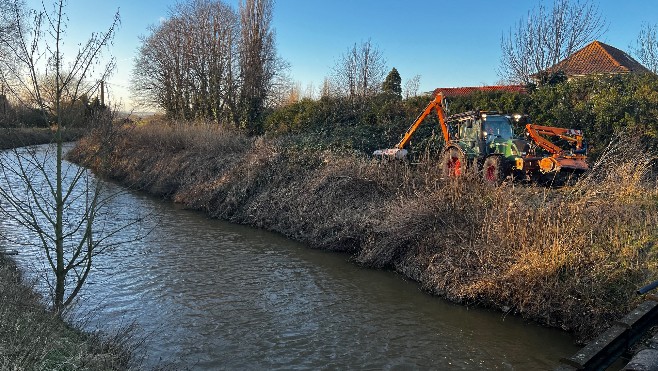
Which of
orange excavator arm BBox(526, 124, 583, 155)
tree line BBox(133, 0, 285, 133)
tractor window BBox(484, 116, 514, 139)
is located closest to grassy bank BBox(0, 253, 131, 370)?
tractor window BBox(484, 116, 514, 139)

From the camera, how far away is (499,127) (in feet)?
40.7

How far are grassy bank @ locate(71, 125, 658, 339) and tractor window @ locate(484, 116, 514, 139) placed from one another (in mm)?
2387

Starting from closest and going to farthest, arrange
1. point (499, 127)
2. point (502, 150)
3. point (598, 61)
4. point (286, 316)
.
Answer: point (286, 316), point (502, 150), point (499, 127), point (598, 61)

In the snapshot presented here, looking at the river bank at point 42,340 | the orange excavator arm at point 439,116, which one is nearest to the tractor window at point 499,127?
the orange excavator arm at point 439,116

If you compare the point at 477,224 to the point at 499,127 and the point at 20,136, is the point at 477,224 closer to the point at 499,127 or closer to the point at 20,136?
the point at 499,127

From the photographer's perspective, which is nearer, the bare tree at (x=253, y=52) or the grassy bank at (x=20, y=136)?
the grassy bank at (x=20, y=136)

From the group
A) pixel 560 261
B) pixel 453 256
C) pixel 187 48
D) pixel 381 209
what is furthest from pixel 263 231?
Result: pixel 187 48

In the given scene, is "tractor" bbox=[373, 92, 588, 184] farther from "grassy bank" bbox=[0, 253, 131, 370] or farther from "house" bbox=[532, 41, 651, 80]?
"house" bbox=[532, 41, 651, 80]

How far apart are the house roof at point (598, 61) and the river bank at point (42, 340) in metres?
20.3

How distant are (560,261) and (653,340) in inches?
87.7

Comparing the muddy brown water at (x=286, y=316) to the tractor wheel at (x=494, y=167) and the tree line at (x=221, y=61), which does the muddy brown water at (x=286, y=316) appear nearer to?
the tractor wheel at (x=494, y=167)

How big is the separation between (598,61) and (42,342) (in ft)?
82.8

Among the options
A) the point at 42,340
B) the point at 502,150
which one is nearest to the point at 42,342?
→ the point at 42,340

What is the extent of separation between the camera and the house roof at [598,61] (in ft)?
69.8
